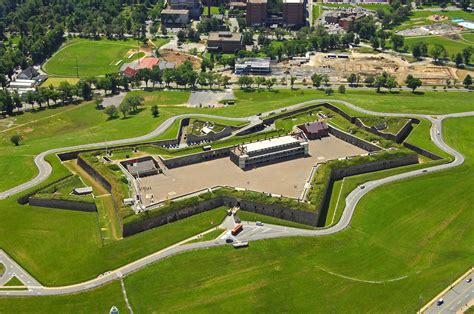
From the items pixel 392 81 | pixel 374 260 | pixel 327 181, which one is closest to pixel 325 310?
pixel 374 260

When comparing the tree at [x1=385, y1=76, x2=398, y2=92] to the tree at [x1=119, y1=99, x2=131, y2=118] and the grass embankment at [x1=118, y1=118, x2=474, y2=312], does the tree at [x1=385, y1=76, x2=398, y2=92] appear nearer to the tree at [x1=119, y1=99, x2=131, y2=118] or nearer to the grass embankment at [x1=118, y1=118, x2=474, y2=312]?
the grass embankment at [x1=118, y1=118, x2=474, y2=312]

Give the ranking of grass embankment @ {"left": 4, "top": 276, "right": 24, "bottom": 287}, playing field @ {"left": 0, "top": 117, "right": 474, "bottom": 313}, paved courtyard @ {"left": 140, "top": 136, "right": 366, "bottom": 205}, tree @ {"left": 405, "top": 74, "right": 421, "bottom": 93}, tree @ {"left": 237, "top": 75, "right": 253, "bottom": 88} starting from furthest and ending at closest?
tree @ {"left": 237, "top": 75, "right": 253, "bottom": 88}
tree @ {"left": 405, "top": 74, "right": 421, "bottom": 93}
paved courtyard @ {"left": 140, "top": 136, "right": 366, "bottom": 205}
grass embankment @ {"left": 4, "top": 276, "right": 24, "bottom": 287}
playing field @ {"left": 0, "top": 117, "right": 474, "bottom": 313}

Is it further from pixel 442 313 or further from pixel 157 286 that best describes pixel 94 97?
pixel 442 313

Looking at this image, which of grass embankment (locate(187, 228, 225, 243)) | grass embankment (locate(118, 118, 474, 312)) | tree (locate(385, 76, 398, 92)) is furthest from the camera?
tree (locate(385, 76, 398, 92))

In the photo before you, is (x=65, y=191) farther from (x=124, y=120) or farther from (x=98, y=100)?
(x=98, y=100)

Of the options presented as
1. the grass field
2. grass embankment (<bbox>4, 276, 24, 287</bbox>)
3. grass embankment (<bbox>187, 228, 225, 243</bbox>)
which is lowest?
grass embankment (<bbox>4, 276, 24, 287</bbox>)

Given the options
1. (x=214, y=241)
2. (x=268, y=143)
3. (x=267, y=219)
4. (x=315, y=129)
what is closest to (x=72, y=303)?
(x=214, y=241)

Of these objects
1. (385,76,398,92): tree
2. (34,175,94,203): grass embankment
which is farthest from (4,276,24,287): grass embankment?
(385,76,398,92): tree

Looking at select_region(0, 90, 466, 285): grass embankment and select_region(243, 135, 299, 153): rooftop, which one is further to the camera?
select_region(243, 135, 299, 153): rooftop
